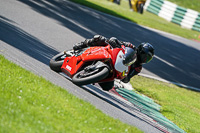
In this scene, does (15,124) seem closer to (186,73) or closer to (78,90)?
(78,90)

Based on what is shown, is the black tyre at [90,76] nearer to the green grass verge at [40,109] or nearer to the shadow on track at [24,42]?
the green grass verge at [40,109]

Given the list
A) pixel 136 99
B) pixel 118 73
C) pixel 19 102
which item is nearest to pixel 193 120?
pixel 136 99

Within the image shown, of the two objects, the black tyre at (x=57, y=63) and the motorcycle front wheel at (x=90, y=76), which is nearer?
the motorcycle front wheel at (x=90, y=76)

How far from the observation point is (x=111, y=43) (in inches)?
311

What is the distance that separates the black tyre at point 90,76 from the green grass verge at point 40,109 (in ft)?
2.63

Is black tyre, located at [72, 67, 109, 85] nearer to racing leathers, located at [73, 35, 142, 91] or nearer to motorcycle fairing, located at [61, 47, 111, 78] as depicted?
motorcycle fairing, located at [61, 47, 111, 78]

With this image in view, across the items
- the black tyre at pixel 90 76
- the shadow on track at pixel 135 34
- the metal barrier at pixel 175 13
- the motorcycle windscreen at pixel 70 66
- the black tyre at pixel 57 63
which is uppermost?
the black tyre at pixel 90 76

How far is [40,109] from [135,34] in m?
13.4

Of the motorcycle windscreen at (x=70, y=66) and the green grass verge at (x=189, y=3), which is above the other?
the motorcycle windscreen at (x=70, y=66)

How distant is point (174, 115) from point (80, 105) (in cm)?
465

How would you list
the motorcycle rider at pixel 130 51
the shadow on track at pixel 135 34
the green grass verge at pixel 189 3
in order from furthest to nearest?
the green grass verge at pixel 189 3 → the shadow on track at pixel 135 34 → the motorcycle rider at pixel 130 51

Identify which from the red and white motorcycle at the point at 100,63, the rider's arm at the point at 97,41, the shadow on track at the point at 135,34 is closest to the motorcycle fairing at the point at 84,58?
the red and white motorcycle at the point at 100,63

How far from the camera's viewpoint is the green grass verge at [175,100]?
32.6 feet

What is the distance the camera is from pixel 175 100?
471 inches
